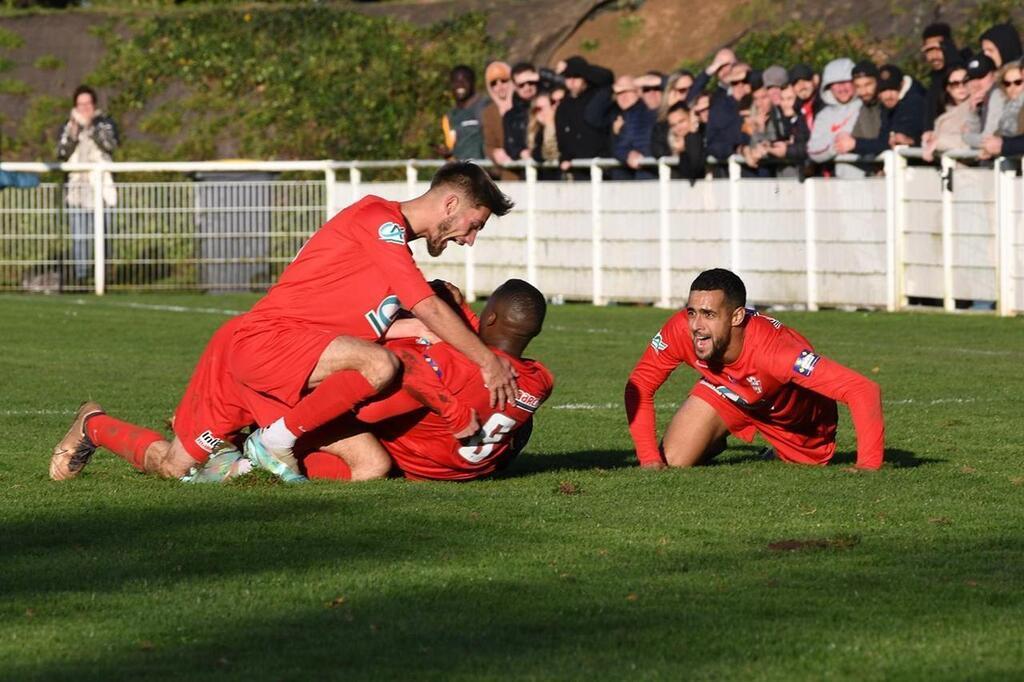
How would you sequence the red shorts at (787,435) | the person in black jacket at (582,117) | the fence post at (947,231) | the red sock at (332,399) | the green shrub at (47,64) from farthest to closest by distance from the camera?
1. the green shrub at (47,64)
2. the person in black jacket at (582,117)
3. the fence post at (947,231)
4. the red shorts at (787,435)
5. the red sock at (332,399)

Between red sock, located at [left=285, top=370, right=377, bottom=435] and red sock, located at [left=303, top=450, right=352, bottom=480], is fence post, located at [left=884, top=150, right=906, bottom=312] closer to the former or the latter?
red sock, located at [left=303, top=450, right=352, bottom=480]

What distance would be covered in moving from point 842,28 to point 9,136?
50.0ft

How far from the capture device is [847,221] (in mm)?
19578

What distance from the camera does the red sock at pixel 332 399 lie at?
817 centimetres

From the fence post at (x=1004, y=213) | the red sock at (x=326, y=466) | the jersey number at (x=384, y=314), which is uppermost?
the fence post at (x=1004, y=213)

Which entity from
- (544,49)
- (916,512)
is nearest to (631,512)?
(916,512)

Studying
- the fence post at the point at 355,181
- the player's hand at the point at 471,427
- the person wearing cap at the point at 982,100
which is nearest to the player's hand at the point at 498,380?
the player's hand at the point at 471,427

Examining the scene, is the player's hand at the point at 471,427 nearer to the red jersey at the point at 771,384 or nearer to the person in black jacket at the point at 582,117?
the red jersey at the point at 771,384

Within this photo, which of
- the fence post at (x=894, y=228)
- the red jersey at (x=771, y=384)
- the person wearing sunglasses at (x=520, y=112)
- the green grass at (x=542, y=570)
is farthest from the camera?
the person wearing sunglasses at (x=520, y=112)

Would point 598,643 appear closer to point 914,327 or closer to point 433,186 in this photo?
point 433,186

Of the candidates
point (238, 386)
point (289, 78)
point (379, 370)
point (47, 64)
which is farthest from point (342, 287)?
point (47, 64)

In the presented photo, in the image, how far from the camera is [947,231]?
732 inches

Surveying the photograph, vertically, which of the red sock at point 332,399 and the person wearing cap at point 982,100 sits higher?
the person wearing cap at point 982,100

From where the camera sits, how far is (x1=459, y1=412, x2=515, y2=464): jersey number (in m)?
8.41
